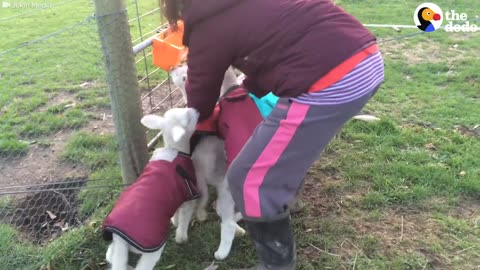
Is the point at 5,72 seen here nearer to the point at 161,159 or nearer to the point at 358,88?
the point at 161,159

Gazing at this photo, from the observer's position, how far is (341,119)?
200 centimetres

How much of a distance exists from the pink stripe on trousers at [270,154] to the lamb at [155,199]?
502 mm

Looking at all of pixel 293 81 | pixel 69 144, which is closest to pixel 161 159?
pixel 293 81

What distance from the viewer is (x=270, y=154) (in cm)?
196

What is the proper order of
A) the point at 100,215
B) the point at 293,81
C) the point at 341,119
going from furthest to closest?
the point at 100,215 < the point at 341,119 < the point at 293,81

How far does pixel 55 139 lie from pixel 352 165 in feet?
7.88

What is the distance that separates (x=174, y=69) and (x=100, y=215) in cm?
102

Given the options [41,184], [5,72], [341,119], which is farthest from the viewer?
[5,72]

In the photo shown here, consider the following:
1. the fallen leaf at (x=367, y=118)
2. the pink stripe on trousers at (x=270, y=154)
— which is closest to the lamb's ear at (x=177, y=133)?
the pink stripe on trousers at (x=270, y=154)

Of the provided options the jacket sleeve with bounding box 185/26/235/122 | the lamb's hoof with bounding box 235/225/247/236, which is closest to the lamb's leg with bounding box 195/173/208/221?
the lamb's hoof with bounding box 235/225/247/236

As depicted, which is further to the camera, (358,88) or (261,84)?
(261,84)

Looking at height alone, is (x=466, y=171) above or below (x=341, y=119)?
below

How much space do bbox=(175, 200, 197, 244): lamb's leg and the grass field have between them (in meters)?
0.05
